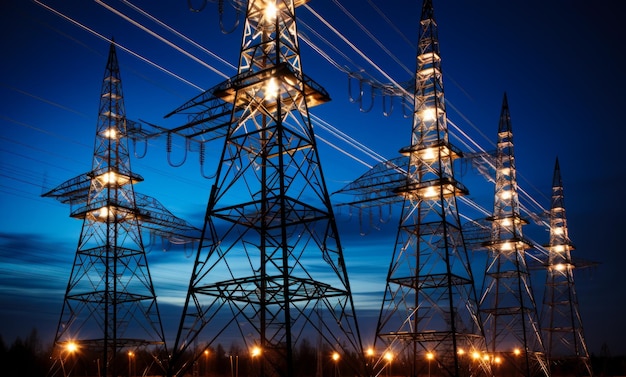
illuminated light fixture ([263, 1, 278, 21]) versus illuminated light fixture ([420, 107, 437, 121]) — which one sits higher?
illuminated light fixture ([263, 1, 278, 21])

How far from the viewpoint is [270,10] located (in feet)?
75.9

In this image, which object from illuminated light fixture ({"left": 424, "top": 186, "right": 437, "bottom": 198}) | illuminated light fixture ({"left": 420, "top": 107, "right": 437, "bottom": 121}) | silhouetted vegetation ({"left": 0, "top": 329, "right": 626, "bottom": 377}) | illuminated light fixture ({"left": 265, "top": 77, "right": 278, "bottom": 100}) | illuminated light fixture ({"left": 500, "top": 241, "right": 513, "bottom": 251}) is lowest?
silhouetted vegetation ({"left": 0, "top": 329, "right": 626, "bottom": 377})

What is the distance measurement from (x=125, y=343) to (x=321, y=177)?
19423mm

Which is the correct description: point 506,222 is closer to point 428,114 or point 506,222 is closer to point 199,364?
point 428,114

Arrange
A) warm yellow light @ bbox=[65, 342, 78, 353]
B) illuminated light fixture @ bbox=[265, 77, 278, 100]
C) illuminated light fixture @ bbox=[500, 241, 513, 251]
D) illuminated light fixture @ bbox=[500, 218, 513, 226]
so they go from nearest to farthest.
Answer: illuminated light fixture @ bbox=[265, 77, 278, 100] < warm yellow light @ bbox=[65, 342, 78, 353] < illuminated light fixture @ bbox=[500, 218, 513, 226] < illuminated light fixture @ bbox=[500, 241, 513, 251]

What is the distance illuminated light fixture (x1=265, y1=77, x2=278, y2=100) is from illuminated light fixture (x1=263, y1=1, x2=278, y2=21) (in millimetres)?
2882

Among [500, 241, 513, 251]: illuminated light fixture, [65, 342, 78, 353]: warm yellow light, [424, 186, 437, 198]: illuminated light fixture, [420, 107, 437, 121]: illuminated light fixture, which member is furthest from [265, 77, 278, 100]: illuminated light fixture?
[500, 241, 513, 251]: illuminated light fixture

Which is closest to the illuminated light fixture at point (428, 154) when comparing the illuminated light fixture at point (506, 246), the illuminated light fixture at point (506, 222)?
the illuminated light fixture at point (506, 222)

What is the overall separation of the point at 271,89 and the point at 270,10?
320 centimetres

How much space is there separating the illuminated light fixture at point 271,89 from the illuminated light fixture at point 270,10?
2882mm

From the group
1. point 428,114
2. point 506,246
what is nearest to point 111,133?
point 428,114

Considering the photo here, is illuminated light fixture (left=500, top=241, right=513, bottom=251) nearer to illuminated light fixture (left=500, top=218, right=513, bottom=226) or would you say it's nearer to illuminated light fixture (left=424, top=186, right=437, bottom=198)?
illuminated light fixture (left=500, top=218, right=513, bottom=226)

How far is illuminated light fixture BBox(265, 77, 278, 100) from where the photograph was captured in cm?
2209

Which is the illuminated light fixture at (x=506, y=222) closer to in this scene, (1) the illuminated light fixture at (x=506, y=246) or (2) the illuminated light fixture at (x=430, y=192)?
(1) the illuminated light fixture at (x=506, y=246)
